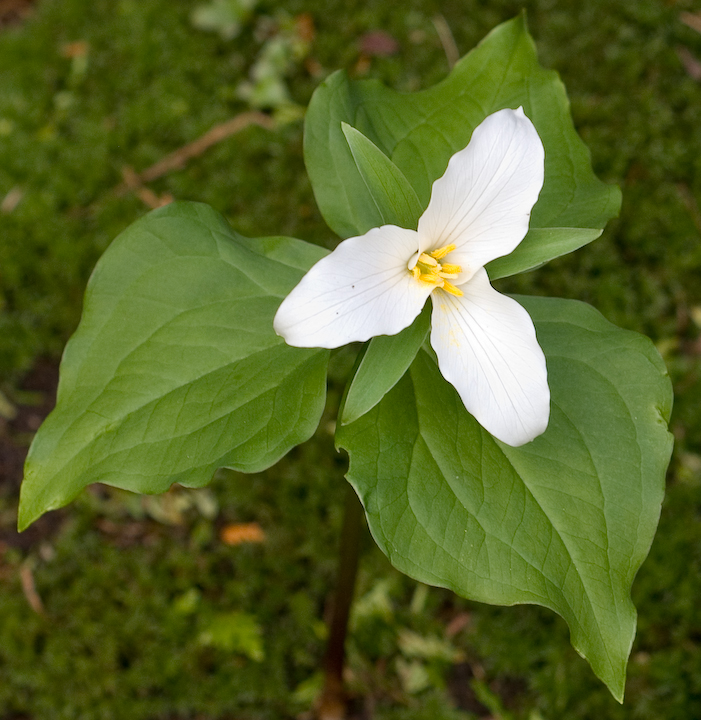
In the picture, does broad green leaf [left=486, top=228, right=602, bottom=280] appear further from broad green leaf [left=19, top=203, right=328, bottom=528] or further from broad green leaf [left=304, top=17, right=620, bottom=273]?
broad green leaf [left=19, top=203, right=328, bottom=528]

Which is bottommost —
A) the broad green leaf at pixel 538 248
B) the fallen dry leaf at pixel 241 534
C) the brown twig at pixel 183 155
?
the fallen dry leaf at pixel 241 534

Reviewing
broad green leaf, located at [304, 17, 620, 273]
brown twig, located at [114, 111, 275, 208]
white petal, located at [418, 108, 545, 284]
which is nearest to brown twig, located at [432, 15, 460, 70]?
brown twig, located at [114, 111, 275, 208]

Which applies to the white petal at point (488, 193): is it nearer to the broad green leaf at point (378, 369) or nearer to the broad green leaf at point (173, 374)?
the broad green leaf at point (378, 369)

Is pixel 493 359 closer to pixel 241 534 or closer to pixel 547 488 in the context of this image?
pixel 547 488

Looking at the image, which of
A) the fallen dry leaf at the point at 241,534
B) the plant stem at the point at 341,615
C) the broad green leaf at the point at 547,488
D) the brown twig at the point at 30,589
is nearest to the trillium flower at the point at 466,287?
the broad green leaf at the point at 547,488

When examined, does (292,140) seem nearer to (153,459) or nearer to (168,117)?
(168,117)

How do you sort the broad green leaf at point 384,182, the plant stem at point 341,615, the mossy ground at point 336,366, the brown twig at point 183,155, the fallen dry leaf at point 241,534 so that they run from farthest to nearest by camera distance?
1. the brown twig at point 183,155
2. the fallen dry leaf at point 241,534
3. the mossy ground at point 336,366
4. the plant stem at point 341,615
5. the broad green leaf at point 384,182

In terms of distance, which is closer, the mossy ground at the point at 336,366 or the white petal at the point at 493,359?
the white petal at the point at 493,359
